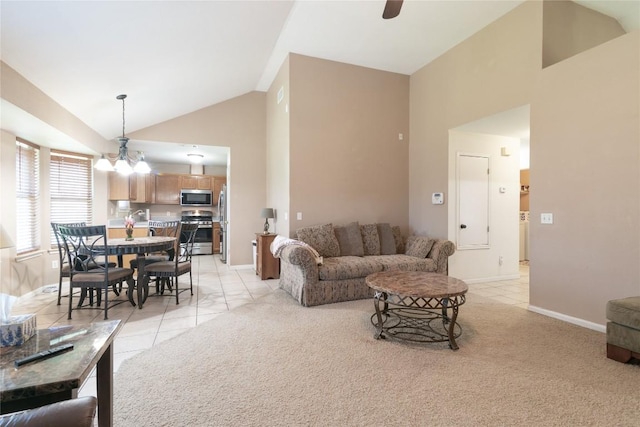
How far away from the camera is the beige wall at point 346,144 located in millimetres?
4785

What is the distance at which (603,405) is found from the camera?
5.98 ft

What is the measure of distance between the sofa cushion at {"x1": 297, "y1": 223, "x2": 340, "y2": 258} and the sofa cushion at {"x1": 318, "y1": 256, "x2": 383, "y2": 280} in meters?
0.30

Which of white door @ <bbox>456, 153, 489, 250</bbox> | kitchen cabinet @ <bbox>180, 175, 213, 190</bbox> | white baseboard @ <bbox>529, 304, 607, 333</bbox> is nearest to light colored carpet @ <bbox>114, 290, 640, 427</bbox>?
white baseboard @ <bbox>529, 304, 607, 333</bbox>

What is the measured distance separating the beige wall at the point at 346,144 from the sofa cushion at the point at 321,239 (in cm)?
36

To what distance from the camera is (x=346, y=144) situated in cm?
507

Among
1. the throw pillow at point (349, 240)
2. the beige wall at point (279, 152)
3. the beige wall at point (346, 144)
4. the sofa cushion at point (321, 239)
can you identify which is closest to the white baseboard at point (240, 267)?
the beige wall at point (279, 152)

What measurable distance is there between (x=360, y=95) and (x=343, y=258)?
2838 millimetres

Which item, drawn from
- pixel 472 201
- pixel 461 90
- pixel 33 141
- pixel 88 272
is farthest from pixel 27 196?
pixel 472 201

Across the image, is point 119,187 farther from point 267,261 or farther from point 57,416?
point 57,416

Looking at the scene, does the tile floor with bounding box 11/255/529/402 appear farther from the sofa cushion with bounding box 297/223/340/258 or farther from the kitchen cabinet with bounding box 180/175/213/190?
the kitchen cabinet with bounding box 180/175/213/190

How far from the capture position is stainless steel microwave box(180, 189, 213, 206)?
8023 mm

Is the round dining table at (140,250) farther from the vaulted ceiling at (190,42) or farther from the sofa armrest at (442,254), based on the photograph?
the sofa armrest at (442,254)

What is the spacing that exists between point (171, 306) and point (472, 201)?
472 centimetres

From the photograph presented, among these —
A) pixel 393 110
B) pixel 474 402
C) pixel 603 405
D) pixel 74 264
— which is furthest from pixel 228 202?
pixel 603 405
